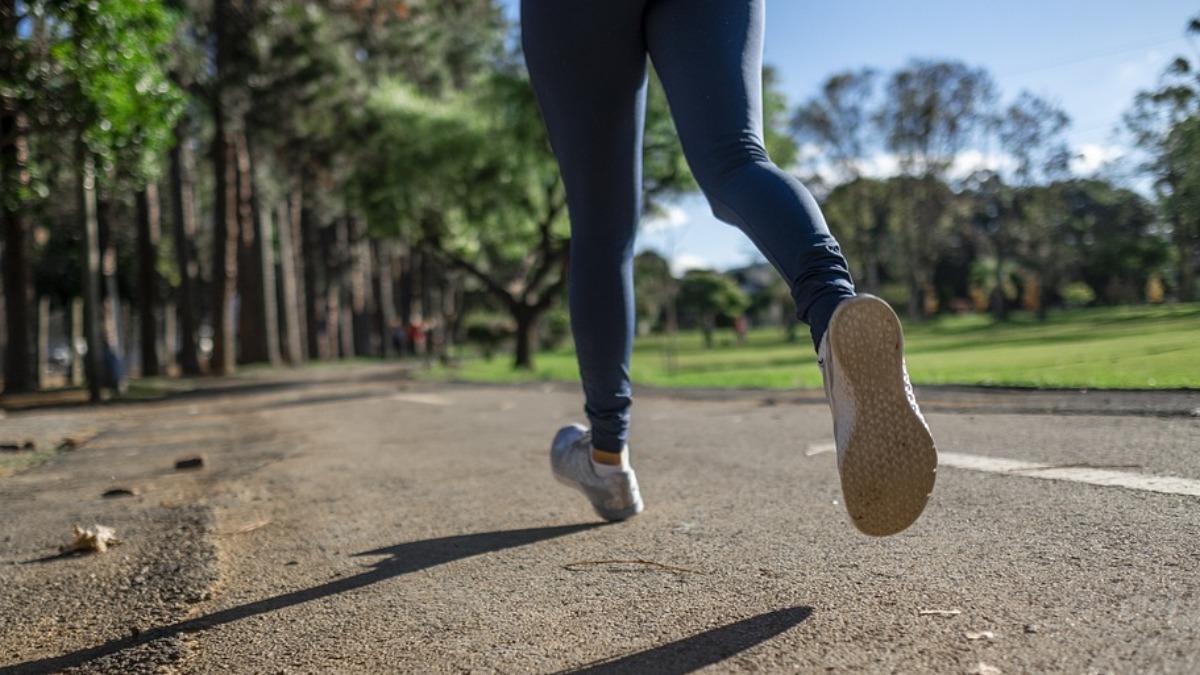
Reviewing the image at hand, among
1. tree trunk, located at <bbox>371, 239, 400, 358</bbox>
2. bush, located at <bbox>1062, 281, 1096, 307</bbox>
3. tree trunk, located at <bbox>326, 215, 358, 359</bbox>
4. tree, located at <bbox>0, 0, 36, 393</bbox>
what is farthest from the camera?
tree trunk, located at <bbox>371, 239, 400, 358</bbox>

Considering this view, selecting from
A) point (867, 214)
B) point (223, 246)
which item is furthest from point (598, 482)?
point (867, 214)

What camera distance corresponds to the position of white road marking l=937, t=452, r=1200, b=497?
2.29 meters

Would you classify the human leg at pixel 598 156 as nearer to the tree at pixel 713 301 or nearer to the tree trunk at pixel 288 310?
the tree trunk at pixel 288 310

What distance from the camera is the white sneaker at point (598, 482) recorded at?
8.20 ft

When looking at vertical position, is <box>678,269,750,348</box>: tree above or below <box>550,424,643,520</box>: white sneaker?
above

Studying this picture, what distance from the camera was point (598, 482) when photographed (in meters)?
2.49

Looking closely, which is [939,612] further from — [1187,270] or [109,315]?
[109,315]

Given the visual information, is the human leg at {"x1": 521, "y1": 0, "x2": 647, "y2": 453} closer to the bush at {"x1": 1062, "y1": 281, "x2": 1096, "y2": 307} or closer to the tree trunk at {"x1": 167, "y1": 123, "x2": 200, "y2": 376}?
the bush at {"x1": 1062, "y1": 281, "x2": 1096, "y2": 307}

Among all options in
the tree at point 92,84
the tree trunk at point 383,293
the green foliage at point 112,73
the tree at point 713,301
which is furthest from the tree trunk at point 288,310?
the green foliage at point 112,73

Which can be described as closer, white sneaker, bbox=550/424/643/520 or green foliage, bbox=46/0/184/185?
white sneaker, bbox=550/424/643/520

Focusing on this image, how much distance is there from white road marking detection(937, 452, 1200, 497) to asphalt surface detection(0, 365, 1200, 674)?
0.02m

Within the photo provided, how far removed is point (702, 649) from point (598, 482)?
1.03 meters

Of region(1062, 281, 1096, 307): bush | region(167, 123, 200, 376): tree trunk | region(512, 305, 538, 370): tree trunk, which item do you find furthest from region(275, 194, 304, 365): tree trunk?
region(1062, 281, 1096, 307): bush

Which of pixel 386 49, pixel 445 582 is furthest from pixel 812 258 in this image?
pixel 386 49
